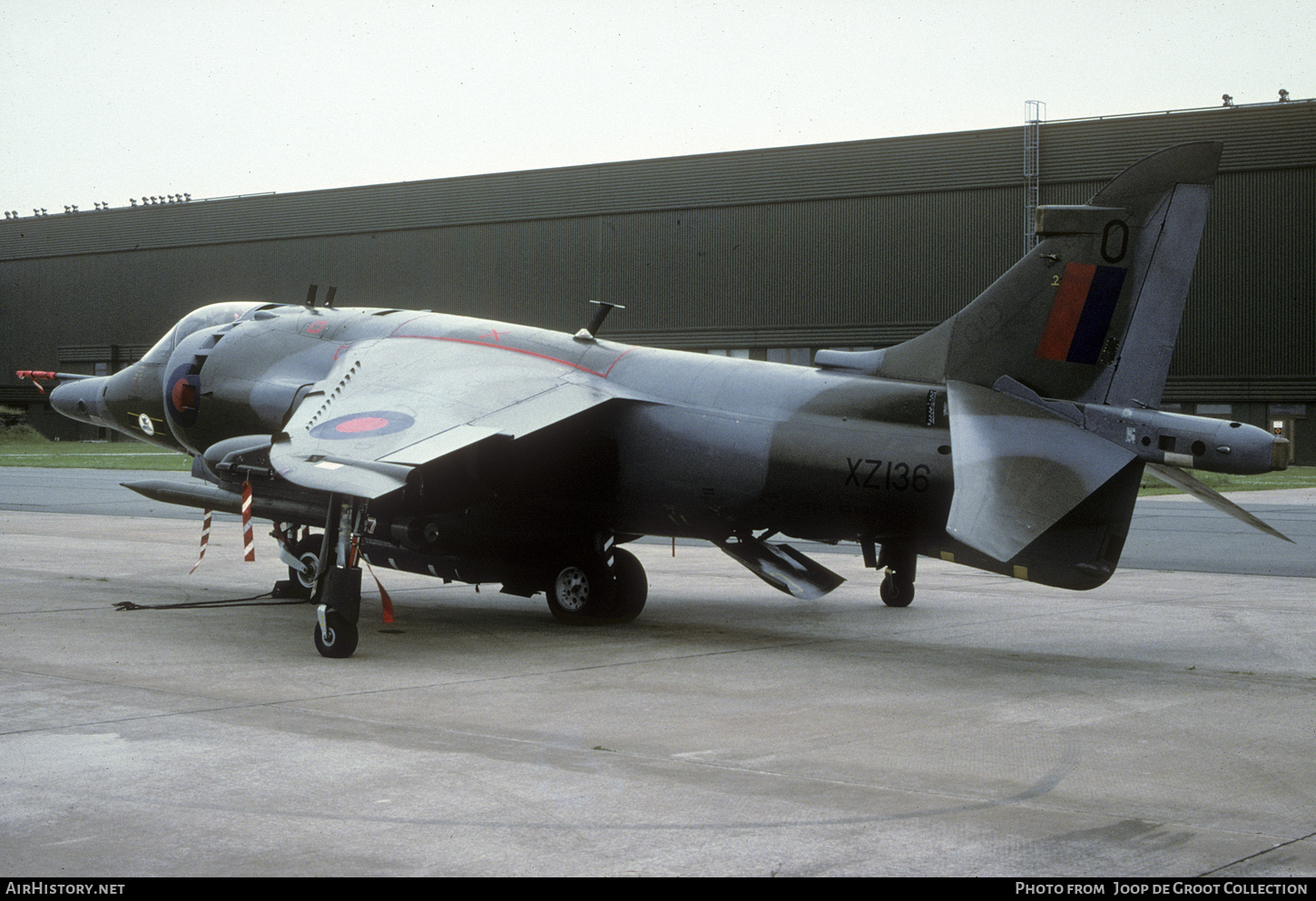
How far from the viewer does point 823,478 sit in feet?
36.4

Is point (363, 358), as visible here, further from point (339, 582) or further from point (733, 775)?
point (733, 775)

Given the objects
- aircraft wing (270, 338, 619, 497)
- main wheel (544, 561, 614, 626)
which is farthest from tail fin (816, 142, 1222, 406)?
main wheel (544, 561, 614, 626)

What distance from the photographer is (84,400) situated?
53.8ft

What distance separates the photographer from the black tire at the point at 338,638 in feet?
34.6

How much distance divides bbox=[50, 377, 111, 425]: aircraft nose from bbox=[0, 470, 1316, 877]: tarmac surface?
8.36 feet

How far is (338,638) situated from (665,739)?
3.96 meters

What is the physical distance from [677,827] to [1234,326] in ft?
157

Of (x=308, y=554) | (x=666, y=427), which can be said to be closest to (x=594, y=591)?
A: (x=666, y=427)

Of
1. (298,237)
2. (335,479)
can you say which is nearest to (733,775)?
(335,479)

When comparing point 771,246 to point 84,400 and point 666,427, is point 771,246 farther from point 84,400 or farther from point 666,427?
point 666,427

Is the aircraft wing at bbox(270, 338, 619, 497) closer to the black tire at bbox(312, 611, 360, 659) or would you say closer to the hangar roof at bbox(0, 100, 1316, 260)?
the black tire at bbox(312, 611, 360, 659)

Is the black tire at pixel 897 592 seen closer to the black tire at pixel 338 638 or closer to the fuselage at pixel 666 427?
the fuselage at pixel 666 427

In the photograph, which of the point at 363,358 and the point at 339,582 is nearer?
the point at 339,582

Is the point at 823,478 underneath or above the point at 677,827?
above
